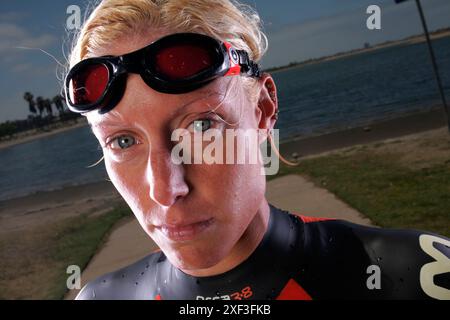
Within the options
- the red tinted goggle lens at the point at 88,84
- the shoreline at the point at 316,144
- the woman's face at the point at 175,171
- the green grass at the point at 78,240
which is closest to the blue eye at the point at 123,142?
the woman's face at the point at 175,171

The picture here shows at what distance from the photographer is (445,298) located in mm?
1080

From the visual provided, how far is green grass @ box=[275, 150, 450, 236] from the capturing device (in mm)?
4203

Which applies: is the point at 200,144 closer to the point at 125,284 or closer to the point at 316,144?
the point at 125,284

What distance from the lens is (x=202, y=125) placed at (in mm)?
922

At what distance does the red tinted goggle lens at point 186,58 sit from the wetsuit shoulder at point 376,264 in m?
0.60

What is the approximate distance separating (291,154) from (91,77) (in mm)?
9184

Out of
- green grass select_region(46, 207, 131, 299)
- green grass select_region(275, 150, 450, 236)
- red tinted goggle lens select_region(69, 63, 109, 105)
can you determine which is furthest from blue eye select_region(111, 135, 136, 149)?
green grass select_region(46, 207, 131, 299)

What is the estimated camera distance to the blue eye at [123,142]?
956 millimetres

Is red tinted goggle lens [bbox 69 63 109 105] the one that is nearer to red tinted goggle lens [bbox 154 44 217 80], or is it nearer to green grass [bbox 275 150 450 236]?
red tinted goggle lens [bbox 154 44 217 80]

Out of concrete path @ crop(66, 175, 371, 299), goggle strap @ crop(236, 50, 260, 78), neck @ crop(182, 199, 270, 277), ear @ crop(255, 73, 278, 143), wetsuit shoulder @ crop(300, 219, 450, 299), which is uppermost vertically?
goggle strap @ crop(236, 50, 260, 78)

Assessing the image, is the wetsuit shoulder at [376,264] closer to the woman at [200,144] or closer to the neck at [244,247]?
the woman at [200,144]

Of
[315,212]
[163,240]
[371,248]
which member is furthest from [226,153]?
[315,212]

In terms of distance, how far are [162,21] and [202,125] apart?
0.25m

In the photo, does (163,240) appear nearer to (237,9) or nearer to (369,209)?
(237,9)
